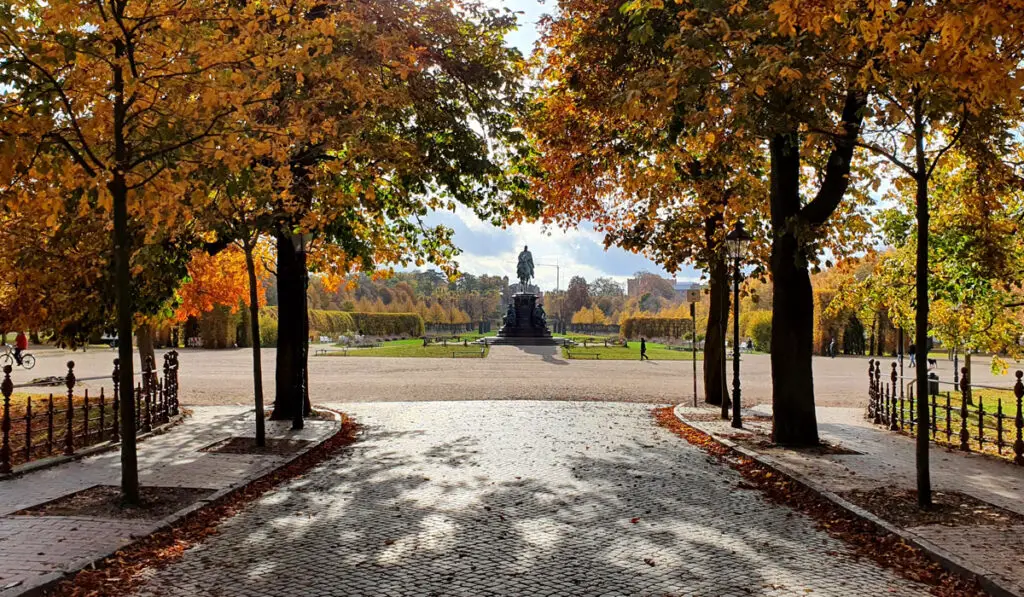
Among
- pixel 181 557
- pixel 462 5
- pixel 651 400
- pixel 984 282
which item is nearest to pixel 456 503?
pixel 181 557

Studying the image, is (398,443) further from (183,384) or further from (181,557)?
(183,384)

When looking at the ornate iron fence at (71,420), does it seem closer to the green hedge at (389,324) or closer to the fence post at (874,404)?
the fence post at (874,404)

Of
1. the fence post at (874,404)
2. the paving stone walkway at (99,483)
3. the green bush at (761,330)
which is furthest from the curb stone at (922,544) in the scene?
the green bush at (761,330)

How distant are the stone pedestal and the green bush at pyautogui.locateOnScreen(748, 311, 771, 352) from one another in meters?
15.8

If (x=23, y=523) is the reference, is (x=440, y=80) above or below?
above

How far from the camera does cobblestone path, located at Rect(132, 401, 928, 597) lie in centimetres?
487

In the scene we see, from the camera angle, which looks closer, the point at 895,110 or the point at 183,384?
the point at 895,110

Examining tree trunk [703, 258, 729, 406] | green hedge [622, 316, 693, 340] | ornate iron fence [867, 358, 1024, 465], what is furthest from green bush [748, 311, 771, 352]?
tree trunk [703, 258, 729, 406]

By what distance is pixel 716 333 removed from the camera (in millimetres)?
17250

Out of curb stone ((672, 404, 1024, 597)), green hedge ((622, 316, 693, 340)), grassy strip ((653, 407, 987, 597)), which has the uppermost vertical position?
green hedge ((622, 316, 693, 340))

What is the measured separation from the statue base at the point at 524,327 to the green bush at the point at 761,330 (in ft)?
50.8

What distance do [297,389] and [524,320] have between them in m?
41.6

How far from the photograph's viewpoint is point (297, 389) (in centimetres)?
1258

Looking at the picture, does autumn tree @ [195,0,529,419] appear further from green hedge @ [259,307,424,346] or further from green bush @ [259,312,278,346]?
green hedge @ [259,307,424,346]
